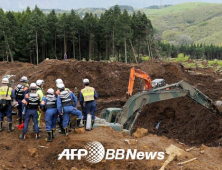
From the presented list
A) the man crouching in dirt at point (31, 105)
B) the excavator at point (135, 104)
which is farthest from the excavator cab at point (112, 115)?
the man crouching in dirt at point (31, 105)

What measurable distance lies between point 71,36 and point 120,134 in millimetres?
36750

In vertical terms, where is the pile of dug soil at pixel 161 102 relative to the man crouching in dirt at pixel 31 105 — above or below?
below

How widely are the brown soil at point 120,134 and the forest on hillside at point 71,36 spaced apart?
1466cm

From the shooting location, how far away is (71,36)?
44.3 meters

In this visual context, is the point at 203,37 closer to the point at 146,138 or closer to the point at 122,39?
the point at 122,39

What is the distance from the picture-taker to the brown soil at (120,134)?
8086 millimetres

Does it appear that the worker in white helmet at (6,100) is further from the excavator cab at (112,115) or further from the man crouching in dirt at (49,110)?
the excavator cab at (112,115)

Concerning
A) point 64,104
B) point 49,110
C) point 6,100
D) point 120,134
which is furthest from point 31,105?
point 120,134

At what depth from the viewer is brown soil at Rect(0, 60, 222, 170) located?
809 centimetres

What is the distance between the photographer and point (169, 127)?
14.4m

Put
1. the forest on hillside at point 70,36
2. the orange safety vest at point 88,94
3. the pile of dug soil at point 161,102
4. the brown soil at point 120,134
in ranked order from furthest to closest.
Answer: the forest on hillside at point 70,36 < the pile of dug soil at point 161,102 < the orange safety vest at point 88,94 < the brown soil at point 120,134

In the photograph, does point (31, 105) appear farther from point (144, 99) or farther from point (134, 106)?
point (144, 99)

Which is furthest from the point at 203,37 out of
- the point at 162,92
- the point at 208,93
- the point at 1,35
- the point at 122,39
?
the point at 162,92

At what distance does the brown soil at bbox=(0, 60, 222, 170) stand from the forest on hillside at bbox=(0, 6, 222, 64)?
48.1ft
